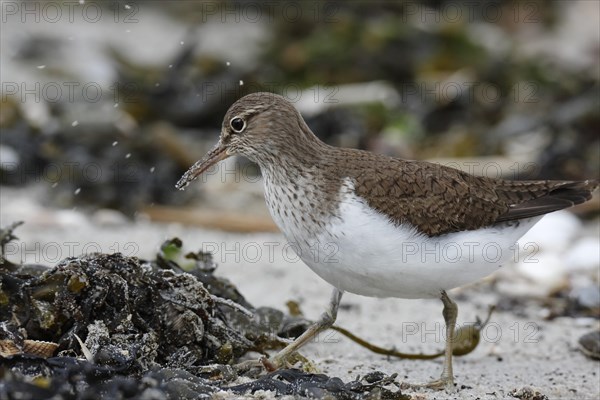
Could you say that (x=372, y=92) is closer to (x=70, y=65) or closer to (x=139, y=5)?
(x=70, y=65)

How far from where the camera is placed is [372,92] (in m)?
10.1

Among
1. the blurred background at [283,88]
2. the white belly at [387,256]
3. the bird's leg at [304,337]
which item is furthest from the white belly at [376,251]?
the blurred background at [283,88]

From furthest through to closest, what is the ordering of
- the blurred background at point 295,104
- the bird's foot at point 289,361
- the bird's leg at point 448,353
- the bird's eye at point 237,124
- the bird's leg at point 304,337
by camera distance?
the blurred background at point 295,104 < the bird's eye at point 237,124 < the bird's leg at point 448,353 < the bird's leg at point 304,337 < the bird's foot at point 289,361

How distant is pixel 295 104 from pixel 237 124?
438cm

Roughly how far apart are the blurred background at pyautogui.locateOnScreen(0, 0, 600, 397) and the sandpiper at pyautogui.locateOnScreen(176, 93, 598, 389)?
28.5 inches

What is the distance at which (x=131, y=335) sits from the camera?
14.1 ft

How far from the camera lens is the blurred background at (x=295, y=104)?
6891 mm

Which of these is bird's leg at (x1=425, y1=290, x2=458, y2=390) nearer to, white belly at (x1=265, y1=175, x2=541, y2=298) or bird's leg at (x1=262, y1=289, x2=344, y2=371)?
white belly at (x1=265, y1=175, x2=541, y2=298)

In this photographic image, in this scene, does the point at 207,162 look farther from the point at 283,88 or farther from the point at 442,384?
the point at 283,88

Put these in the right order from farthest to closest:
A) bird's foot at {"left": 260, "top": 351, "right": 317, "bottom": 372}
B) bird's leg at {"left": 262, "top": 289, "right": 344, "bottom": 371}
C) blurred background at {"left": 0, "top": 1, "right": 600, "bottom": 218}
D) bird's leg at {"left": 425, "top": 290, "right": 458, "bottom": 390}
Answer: blurred background at {"left": 0, "top": 1, "right": 600, "bottom": 218} → bird's leg at {"left": 425, "top": 290, "right": 458, "bottom": 390} → bird's leg at {"left": 262, "top": 289, "right": 344, "bottom": 371} → bird's foot at {"left": 260, "top": 351, "right": 317, "bottom": 372}

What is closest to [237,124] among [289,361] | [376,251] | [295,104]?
[376,251]

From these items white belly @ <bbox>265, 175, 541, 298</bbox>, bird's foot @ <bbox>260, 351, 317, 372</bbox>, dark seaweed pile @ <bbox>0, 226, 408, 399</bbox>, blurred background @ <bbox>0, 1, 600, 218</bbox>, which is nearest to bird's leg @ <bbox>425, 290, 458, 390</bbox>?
white belly @ <bbox>265, 175, 541, 298</bbox>

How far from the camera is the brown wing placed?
485cm

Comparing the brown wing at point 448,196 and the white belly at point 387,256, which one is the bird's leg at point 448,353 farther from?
the brown wing at point 448,196
